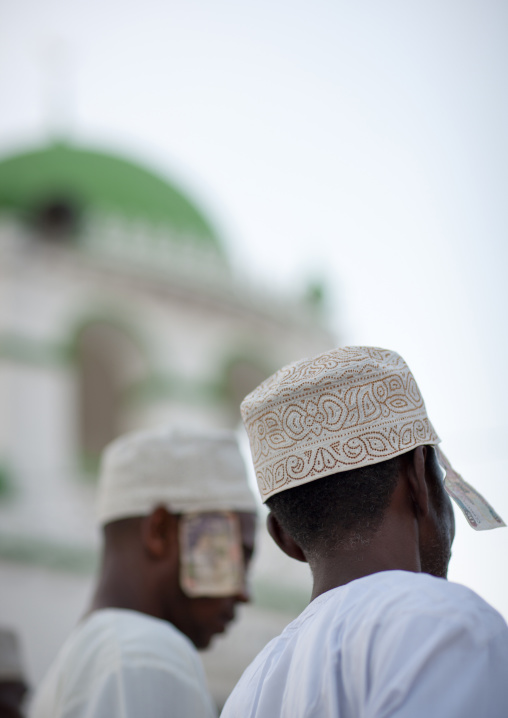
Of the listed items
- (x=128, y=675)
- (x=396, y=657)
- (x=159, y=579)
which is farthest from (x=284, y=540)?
(x=159, y=579)

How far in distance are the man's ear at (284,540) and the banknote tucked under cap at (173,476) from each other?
133 cm

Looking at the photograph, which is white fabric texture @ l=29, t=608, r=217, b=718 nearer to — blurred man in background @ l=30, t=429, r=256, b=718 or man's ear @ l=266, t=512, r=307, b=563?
blurred man in background @ l=30, t=429, r=256, b=718

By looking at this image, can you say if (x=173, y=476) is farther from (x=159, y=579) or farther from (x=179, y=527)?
(x=159, y=579)

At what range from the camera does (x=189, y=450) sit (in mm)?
3584

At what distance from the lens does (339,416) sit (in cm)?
196

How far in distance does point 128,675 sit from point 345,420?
1.20 meters

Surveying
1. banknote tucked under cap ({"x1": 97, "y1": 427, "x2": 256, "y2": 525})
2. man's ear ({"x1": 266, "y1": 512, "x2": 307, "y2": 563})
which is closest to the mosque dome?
banknote tucked under cap ({"x1": 97, "y1": 427, "x2": 256, "y2": 525})

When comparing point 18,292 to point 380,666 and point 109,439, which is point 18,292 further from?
point 380,666

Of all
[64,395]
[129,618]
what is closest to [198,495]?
[129,618]

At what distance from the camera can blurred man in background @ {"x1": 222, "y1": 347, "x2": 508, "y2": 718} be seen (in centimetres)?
157

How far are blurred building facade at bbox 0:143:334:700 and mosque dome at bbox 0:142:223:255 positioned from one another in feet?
0.07

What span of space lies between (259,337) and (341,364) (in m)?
9.55

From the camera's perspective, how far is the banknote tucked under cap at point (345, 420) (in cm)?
193

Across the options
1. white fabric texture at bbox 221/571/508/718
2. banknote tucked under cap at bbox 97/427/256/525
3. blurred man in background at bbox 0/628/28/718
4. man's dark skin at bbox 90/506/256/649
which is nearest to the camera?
white fabric texture at bbox 221/571/508/718
